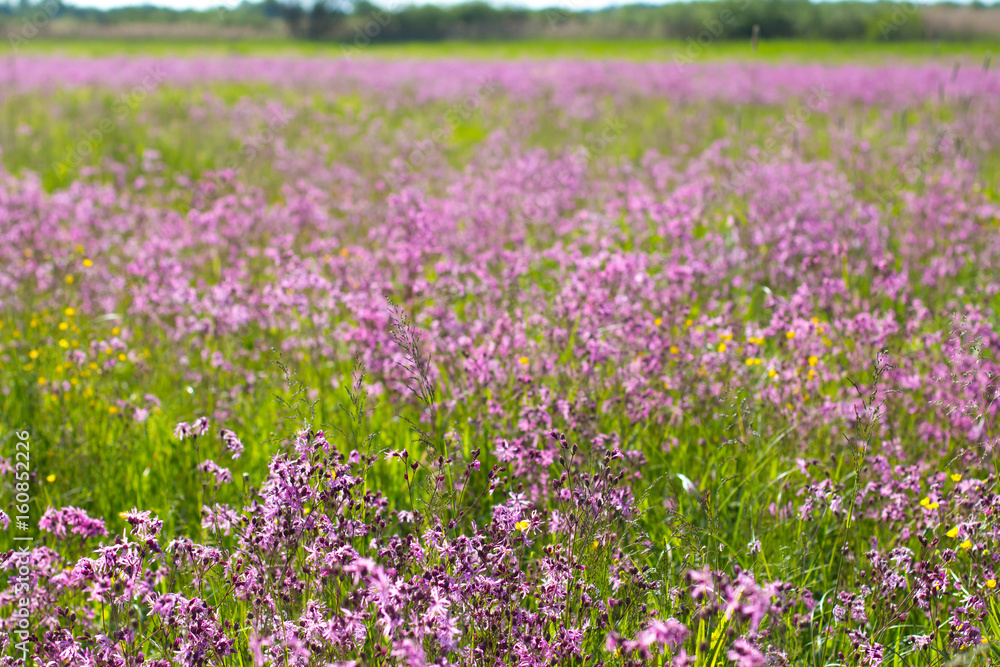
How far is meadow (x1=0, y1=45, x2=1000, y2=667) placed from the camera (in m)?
2.29

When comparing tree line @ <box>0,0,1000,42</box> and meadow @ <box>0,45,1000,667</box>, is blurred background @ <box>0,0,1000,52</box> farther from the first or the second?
meadow @ <box>0,45,1000,667</box>

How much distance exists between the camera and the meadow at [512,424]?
7.51 ft

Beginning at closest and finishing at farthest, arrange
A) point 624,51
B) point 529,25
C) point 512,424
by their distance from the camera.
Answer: point 512,424
point 624,51
point 529,25

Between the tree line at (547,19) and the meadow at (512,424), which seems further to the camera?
the tree line at (547,19)

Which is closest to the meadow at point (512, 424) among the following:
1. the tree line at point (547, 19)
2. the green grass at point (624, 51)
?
the green grass at point (624, 51)

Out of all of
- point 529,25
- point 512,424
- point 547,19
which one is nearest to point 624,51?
point 547,19

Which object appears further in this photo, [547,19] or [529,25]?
[529,25]

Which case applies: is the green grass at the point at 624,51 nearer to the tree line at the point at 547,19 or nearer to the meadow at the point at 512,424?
the tree line at the point at 547,19

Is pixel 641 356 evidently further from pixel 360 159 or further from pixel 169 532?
pixel 360 159

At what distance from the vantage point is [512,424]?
372 centimetres

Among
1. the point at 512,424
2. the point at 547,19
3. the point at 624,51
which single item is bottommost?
the point at 512,424

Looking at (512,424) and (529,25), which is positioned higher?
(529,25)

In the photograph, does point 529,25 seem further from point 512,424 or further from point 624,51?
point 512,424

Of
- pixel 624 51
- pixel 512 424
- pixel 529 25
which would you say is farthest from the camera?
pixel 529 25
